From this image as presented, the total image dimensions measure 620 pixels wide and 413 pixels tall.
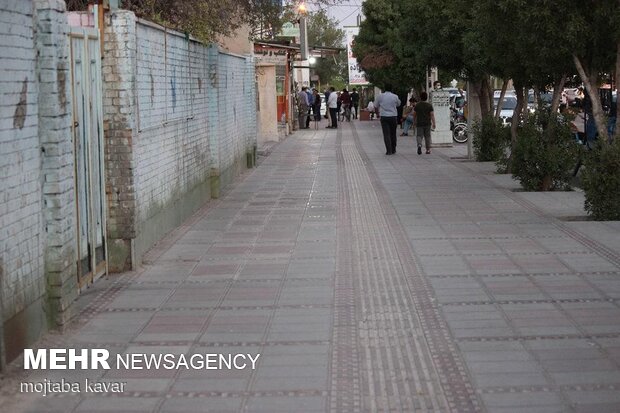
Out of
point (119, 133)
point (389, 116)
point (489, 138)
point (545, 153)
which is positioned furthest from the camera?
point (389, 116)

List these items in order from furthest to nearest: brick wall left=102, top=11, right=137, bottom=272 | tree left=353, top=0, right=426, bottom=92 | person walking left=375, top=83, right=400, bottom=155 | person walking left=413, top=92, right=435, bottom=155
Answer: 1. tree left=353, top=0, right=426, bottom=92
2. person walking left=413, top=92, right=435, bottom=155
3. person walking left=375, top=83, right=400, bottom=155
4. brick wall left=102, top=11, right=137, bottom=272

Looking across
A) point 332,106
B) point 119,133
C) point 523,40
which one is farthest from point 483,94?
point 332,106

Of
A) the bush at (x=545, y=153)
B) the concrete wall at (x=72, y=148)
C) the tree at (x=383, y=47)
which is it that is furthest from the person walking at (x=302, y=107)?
the bush at (x=545, y=153)

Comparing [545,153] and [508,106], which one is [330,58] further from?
[545,153]

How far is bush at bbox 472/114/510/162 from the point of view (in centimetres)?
2206

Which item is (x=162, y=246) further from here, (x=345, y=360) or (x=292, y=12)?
(x=292, y=12)

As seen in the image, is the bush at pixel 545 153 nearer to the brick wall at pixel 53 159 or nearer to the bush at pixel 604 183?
the bush at pixel 604 183

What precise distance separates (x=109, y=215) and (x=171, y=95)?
10.1ft

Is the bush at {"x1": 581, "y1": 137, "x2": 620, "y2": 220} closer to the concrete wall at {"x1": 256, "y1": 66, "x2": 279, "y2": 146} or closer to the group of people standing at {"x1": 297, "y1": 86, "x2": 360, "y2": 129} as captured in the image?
the concrete wall at {"x1": 256, "y1": 66, "x2": 279, "y2": 146}

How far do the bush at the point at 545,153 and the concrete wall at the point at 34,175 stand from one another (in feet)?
32.2

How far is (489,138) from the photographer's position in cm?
2325

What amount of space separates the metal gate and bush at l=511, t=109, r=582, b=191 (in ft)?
27.9

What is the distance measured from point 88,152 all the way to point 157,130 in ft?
8.04

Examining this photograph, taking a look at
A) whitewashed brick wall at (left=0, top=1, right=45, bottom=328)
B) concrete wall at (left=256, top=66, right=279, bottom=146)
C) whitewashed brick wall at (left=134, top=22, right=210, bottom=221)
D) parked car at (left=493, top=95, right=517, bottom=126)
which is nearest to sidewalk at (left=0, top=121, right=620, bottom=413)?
whitewashed brick wall at (left=0, top=1, right=45, bottom=328)
